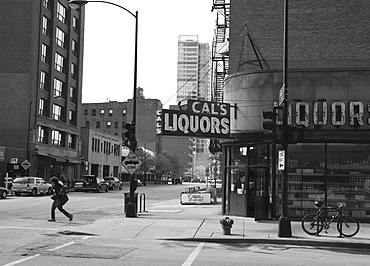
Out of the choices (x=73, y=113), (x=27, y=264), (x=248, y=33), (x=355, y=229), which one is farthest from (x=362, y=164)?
(x=73, y=113)

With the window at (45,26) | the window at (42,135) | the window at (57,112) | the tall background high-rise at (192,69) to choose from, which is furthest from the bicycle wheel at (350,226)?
the tall background high-rise at (192,69)

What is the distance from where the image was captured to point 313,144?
755 inches

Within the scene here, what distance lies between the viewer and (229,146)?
2084 centimetres

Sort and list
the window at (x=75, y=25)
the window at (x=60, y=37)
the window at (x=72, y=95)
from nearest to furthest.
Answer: the window at (x=60, y=37) → the window at (x=72, y=95) → the window at (x=75, y=25)

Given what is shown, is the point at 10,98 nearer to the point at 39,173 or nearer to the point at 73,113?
the point at 39,173

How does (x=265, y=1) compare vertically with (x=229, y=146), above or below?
above

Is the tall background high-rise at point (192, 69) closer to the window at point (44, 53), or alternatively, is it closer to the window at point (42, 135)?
the window at point (44, 53)

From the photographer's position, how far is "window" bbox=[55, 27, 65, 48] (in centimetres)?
6347

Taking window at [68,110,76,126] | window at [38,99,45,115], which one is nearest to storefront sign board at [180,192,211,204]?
window at [38,99,45,115]

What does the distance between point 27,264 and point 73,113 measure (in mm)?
61665

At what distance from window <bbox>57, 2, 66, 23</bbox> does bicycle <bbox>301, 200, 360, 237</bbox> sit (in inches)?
2188

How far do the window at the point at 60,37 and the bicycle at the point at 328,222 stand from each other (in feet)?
177

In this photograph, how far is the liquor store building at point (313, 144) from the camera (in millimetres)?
18641

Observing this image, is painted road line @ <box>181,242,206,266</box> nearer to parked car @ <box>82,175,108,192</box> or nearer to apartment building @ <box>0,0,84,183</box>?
parked car @ <box>82,175,108,192</box>
